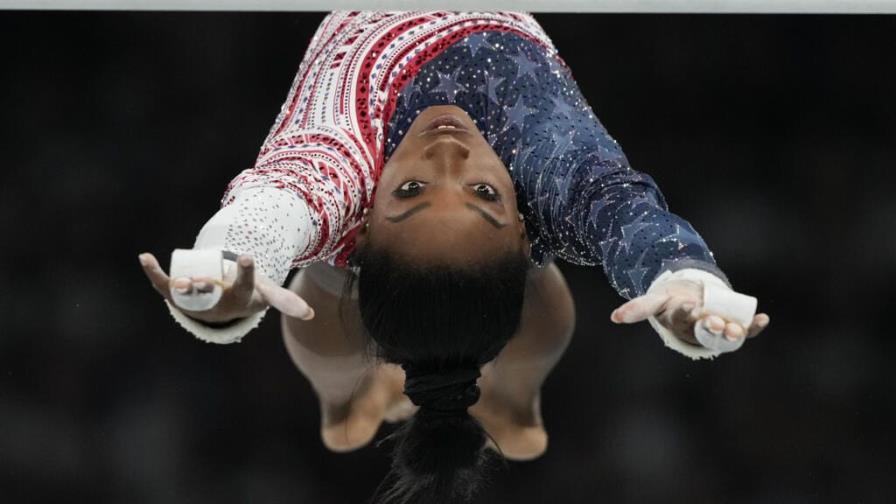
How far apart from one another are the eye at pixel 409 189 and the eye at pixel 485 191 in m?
0.07

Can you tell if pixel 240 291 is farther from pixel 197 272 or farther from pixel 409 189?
pixel 409 189

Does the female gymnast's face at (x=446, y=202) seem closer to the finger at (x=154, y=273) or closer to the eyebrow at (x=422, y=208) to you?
the eyebrow at (x=422, y=208)

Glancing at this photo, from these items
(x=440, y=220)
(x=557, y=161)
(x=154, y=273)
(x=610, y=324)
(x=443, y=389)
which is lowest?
(x=154, y=273)

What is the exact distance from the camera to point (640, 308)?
1.04m

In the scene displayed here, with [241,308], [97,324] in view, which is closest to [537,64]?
[241,308]

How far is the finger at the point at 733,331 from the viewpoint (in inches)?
39.7

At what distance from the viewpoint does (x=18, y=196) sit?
2424 millimetres

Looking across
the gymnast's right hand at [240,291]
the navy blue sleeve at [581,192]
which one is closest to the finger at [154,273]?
the gymnast's right hand at [240,291]

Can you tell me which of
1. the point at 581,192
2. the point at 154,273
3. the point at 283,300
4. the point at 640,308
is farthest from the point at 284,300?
the point at 581,192

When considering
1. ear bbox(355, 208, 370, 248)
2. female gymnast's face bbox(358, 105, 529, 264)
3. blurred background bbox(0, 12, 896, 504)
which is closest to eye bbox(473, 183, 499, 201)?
female gymnast's face bbox(358, 105, 529, 264)

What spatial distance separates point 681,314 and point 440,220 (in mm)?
384

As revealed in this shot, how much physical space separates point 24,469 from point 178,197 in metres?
0.68

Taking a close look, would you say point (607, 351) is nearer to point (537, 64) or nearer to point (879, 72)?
point (879, 72)

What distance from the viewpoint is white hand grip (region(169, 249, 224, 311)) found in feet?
3.42
